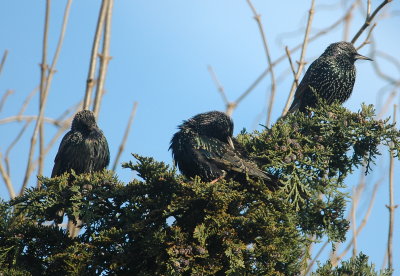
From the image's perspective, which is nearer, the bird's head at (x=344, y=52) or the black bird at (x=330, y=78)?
the black bird at (x=330, y=78)

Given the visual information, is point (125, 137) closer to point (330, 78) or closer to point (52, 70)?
point (52, 70)

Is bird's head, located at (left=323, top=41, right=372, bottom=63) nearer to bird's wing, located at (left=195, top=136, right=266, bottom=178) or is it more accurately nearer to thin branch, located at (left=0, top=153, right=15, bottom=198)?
bird's wing, located at (left=195, top=136, right=266, bottom=178)

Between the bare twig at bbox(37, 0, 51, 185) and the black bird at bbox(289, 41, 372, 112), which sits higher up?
the black bird at bbox(289, 41, 372, 112)

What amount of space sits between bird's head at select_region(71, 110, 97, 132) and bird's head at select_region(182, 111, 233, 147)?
53.0 inches

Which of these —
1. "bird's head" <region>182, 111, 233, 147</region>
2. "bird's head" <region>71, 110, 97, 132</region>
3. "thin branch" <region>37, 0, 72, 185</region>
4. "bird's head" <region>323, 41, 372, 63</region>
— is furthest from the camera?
"bird's head" <region>323, 41, 372, 63</region>

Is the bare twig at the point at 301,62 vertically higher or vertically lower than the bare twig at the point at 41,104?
higher

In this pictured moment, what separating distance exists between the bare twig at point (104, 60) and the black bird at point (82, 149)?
55cm

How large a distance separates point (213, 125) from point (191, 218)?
1.42 meters

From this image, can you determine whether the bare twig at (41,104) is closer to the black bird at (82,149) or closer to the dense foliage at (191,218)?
the black bird at (82,149)

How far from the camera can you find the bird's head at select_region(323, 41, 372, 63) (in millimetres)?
6661

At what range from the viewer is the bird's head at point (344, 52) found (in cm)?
666

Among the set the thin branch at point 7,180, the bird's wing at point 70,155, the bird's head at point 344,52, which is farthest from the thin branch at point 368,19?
the thin branch at point 7,180

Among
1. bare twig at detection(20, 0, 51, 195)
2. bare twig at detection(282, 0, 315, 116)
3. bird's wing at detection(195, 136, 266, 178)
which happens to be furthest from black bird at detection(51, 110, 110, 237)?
bare twig at detection(282, 0, 315, 116)

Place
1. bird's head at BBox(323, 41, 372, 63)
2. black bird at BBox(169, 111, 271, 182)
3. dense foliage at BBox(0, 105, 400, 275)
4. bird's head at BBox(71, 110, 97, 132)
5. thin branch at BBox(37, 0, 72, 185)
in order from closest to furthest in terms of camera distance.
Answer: dense foliage at BBox(0, 105, 400, 275)
black bird at BBox(169, 111, 271, 182)
thin branch at BBox(37, 0, 72, 185)
bird's head at BBox(71, 110, 97, 132)
bird's head at BBox(323, 41, 372, 63)
